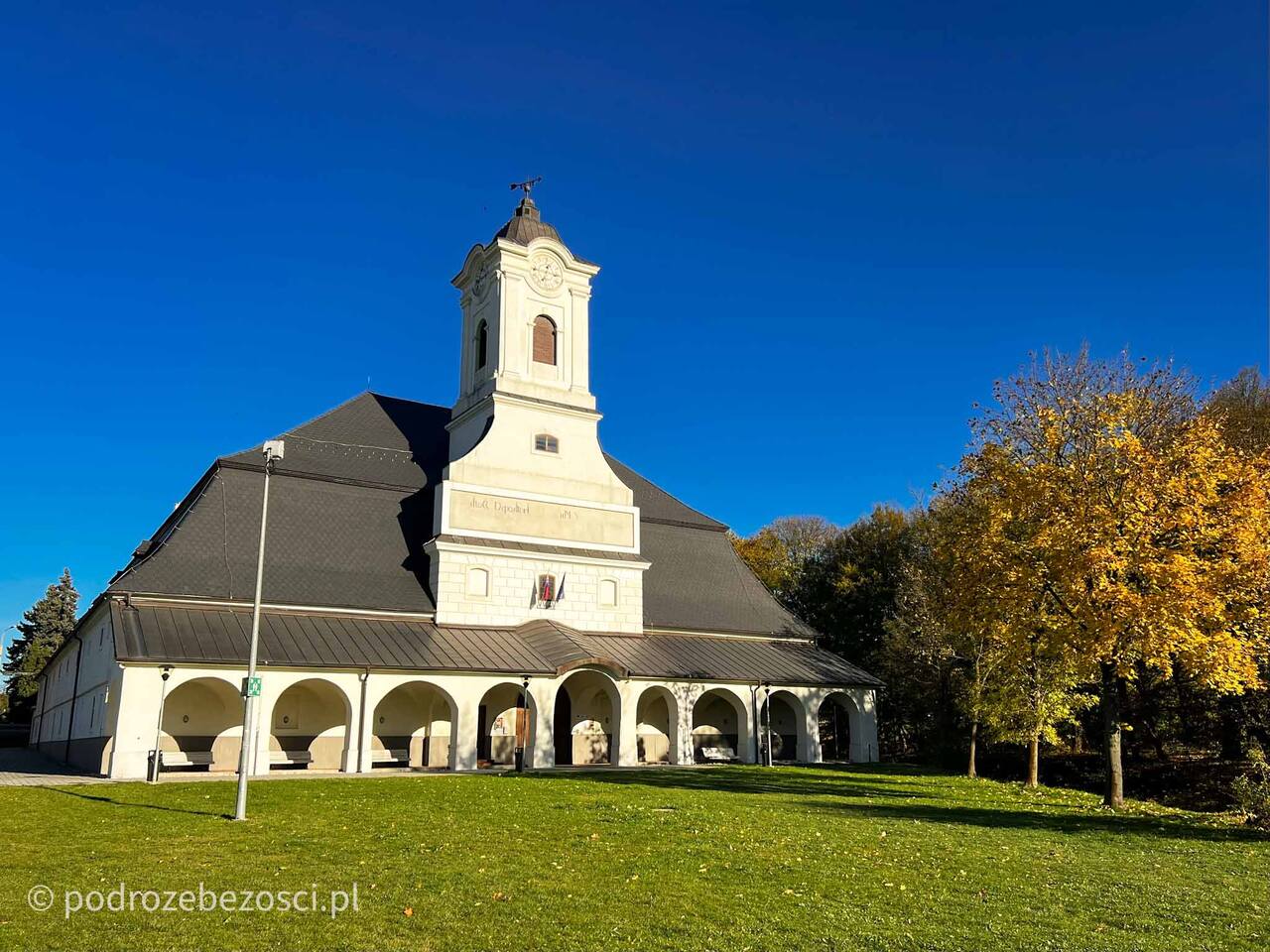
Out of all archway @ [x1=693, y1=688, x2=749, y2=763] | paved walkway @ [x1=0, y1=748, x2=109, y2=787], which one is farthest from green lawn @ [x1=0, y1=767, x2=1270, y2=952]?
archway @ [x1=693, y1=688, x2=749, y2=763]

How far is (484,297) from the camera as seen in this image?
4084cm

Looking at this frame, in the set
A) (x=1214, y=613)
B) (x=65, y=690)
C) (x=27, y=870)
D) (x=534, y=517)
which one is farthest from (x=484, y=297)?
(x=27, y=870)

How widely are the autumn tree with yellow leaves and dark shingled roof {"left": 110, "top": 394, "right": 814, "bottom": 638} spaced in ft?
60.9

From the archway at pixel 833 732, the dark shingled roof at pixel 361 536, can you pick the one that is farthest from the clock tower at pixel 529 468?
the archway at pixel 833 732

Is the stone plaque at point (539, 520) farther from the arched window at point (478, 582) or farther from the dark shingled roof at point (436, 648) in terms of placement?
the dark shingled roof at point (436, 648)

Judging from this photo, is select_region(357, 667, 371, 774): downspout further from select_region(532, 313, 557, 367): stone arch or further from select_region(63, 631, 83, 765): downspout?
select_region(532, 313, 557, 367): stone arch

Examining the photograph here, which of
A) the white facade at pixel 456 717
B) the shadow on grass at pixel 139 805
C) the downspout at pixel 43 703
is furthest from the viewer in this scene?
the downspout at pixel 43 703

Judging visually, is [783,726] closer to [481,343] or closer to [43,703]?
[481,343]

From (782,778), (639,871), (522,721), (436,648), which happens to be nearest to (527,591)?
(522,721)

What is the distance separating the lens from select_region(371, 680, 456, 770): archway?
107 feet

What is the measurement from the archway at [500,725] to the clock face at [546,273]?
54.1 ft

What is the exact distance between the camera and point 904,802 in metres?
21.3

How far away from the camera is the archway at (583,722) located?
1411 inches

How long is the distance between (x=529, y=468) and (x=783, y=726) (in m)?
15.3
